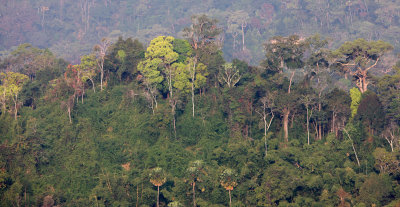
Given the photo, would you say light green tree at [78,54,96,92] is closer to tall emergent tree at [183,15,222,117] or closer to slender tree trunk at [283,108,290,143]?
tall emergent tree at [183,15,222,117]

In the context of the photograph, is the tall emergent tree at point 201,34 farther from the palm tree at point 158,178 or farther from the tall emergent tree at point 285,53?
the palm tree at point 158,178

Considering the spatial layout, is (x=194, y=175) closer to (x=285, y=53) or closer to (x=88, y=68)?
(x=285, y=53)

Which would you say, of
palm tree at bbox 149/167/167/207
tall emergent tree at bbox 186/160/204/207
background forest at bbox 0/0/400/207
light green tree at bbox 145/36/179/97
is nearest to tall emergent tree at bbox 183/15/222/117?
background forest at bbox 0/0/400/207

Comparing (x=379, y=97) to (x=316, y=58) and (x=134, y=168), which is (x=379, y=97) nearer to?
(x=316, y=58)

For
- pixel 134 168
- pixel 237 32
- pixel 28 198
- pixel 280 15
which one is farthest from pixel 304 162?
pixel 280 15

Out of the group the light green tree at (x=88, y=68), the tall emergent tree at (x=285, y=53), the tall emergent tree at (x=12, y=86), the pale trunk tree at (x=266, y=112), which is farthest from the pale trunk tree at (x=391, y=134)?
the tall emergent tree at (x=12, y=86)

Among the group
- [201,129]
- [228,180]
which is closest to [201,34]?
[201,129]
